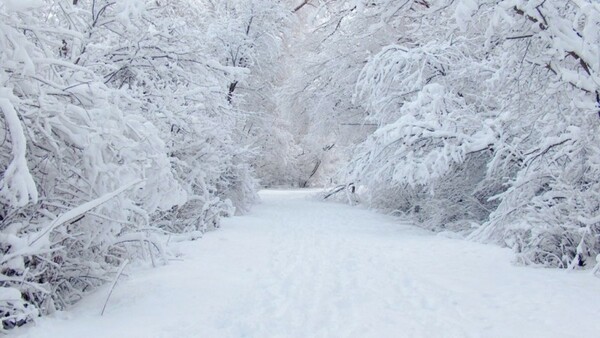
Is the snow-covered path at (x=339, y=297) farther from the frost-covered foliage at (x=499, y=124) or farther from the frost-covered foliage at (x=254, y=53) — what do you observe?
the frost-covered foliage at (x=254, y=53)

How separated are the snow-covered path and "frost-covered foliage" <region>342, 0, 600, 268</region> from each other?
0.69 meters

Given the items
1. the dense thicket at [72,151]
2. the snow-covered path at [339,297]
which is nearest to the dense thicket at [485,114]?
the snow-covered path at [339,297]

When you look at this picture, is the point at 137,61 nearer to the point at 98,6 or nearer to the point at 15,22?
the point at 98,6

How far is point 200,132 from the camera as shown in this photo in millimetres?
10156

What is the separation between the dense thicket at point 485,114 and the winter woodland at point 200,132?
3 cm

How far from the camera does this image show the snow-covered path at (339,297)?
4105mm

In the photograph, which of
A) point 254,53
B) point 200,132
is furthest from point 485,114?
point 254,53

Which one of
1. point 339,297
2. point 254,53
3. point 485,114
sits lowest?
point 339,297

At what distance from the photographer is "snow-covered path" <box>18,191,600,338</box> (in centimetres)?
411

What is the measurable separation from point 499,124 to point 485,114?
3.66ft

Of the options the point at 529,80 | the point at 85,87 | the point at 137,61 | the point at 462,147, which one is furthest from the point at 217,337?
the point at 462,147

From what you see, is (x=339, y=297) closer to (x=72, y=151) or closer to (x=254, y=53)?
(x=72, y=151)

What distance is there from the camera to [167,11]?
8117mm

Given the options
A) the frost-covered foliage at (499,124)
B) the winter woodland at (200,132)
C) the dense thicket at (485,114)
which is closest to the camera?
the winter woodland at (200,132)
